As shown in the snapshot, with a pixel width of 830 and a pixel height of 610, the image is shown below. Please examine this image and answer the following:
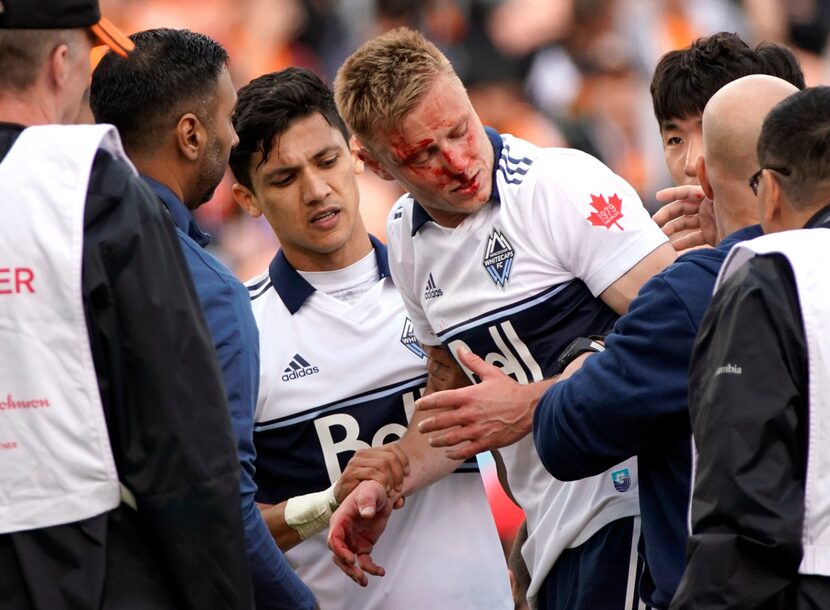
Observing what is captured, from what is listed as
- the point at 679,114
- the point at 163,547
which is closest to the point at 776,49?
the point at 679,114

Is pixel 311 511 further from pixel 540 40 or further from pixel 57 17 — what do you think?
pixel 540 40

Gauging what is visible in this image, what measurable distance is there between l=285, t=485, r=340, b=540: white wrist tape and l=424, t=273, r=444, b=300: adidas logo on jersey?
0.56 m

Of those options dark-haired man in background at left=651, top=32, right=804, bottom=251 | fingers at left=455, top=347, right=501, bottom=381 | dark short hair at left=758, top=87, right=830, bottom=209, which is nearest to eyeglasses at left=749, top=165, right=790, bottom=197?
dark short hair at left=758, top=87, right=830, bottom=209

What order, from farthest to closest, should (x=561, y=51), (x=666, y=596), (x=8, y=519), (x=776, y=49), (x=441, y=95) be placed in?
(x=561, y=51) → (x=776, y=49) → (x=441, y=95) → (x=666, y=596) → (x=8, y=519)

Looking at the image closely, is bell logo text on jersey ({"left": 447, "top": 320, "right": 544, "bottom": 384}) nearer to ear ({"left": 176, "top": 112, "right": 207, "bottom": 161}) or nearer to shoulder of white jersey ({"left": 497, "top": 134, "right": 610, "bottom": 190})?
shoulder of white jersey ({"left": 497, "top": 134, "right": 610, "bottom": 190})

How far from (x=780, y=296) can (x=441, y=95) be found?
1.41 m

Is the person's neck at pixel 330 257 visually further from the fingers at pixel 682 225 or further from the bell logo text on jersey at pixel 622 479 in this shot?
the bell logo text on jersey at pixel 622 479

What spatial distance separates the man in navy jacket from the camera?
231cm

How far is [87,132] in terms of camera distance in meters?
2.04

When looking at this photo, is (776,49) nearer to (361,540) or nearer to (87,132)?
(361,540)

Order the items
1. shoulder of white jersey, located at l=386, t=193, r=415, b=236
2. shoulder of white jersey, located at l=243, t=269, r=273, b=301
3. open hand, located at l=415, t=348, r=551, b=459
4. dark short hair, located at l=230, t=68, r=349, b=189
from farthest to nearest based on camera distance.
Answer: shoulder of white jersey, located at l=243, t=269, r=273, b=301 < dark short hair, located at l=230, t=68, r=349, b=189 < shoulder of white jersey, located at l=386, t=193, r=415, b=236 < open hand, located at l=415, t=348, r=551, b=459

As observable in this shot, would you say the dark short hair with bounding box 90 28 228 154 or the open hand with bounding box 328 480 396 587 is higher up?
the dark short hair with bounding box 90 28 228 154

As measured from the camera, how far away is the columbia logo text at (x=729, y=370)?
6.52 feet

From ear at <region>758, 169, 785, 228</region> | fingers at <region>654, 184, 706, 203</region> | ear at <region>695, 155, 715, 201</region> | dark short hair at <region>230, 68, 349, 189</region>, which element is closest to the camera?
ear at <region>758, 169, 785, 228</region>
